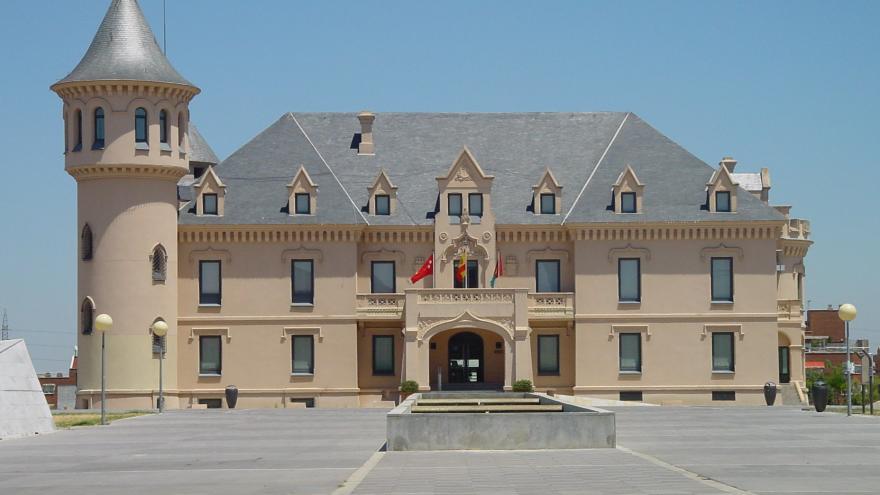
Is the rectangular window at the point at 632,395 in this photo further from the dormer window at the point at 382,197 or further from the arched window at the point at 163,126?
the arched window at the point at 163,126

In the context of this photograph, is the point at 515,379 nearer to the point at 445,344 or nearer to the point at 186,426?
the point at 445,344

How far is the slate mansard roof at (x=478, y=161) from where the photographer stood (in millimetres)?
74125

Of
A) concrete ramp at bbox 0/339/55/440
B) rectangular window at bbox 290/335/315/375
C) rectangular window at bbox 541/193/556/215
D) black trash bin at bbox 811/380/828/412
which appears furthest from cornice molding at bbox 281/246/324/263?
black trash bin at bbox 811/380/828/412

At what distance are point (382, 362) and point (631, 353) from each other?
1233cm

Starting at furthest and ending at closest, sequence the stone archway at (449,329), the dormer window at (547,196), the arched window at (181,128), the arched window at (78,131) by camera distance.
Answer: the dormer window at (547,196)
the arched window at (181,128)
the arched window at (78,131)
the stone archway at (449,329)

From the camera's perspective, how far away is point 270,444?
40344 millimetres

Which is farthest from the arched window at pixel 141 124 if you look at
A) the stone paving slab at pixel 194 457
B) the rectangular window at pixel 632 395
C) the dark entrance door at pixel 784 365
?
the dark entrance door at pixel 784 365

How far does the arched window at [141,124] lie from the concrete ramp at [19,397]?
83.0 ft

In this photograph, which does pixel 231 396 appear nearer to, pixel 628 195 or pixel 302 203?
pixel 302 203

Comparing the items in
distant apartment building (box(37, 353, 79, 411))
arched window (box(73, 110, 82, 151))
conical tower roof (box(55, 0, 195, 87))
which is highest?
conical tower roof (box(55, 0, 195, 87))

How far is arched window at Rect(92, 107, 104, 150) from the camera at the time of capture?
70812 mm

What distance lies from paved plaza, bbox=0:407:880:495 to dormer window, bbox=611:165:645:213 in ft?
84.3

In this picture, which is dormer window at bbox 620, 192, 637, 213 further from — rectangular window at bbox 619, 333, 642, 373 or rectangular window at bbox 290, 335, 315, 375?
rectangular window at bbox 290, 335, 315, 375

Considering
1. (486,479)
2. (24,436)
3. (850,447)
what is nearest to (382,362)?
(24,436)
